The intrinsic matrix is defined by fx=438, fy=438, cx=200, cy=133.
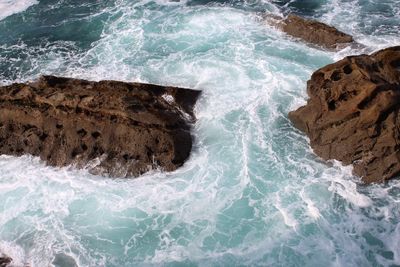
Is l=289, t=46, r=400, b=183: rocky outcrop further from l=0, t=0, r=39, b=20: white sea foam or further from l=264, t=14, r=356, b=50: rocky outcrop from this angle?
l=0, t=0, r=39, b=20: white sea foam

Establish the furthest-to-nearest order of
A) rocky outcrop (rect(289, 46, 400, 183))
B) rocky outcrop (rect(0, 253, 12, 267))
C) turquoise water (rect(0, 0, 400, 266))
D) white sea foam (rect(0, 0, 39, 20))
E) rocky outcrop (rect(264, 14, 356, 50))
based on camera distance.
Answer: white sea foam (rect(0, 0, 39, 20)), rocky outcrop (rect(264, 14, 356, 50)), rocky outcrop (rect(289, 46, 400, 183)), turquoise water (rect(0, 0, 400, 266)), rocky outcrop (rect(0, 253, 12, 267))

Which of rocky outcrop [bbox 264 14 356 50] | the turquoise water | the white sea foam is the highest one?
rocky outcrop [bbox 264 14 356 50]

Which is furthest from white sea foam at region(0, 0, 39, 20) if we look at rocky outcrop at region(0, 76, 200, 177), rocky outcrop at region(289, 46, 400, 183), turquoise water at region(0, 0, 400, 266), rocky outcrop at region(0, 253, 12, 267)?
rocky outcrop at region(289, 46, 400, 183)

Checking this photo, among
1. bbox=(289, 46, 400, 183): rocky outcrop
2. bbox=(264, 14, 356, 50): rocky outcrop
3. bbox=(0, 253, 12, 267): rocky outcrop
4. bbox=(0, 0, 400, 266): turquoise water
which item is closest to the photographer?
bbox=(0, 253, 12, 267): rocky outcrop

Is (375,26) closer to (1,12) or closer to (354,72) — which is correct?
(354,72)

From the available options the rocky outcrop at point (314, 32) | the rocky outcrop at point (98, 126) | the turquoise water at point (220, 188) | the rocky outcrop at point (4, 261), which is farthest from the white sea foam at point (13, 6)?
the rocky outcrop at point (4, 261)

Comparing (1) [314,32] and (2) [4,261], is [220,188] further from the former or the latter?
(1) [314,32]

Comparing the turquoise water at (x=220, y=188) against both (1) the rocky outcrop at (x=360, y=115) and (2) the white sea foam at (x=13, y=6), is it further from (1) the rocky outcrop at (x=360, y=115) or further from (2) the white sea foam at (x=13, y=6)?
(2) the white sea foam at (x=13, y=6)
